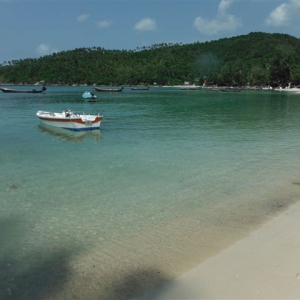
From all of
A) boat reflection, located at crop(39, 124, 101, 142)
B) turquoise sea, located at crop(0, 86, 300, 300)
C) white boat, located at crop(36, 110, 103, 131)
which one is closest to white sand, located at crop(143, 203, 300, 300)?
turquoise sea, located at crop(0, 86, 300, 300)

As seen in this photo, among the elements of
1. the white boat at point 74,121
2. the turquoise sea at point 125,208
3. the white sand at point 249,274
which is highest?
the white boat at point 74,121

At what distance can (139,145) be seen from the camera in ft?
70.1

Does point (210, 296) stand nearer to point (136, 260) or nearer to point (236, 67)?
point (136, 260)

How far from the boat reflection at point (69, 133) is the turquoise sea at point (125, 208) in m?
3.06

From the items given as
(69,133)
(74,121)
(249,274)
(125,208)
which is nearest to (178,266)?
(249,274)

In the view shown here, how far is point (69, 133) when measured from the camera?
2694 cm

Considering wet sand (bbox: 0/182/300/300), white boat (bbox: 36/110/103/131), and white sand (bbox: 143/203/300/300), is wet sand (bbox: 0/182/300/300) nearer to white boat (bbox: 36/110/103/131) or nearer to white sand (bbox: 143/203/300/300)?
white sand (bbox: 143/203/300/300)

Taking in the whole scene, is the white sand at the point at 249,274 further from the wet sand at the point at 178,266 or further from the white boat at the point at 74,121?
the white boat at the point at 74,121

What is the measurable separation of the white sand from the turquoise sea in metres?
0.34

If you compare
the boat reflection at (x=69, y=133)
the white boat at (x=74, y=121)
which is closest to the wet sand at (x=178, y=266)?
the boat reflection at (x=69, y=133)

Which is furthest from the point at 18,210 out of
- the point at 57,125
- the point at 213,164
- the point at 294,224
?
the point at 57,125

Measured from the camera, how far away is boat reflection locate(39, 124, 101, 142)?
2460cm

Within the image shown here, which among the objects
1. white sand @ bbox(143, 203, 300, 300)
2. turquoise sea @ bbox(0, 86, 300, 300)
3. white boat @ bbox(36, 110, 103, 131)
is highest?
white boat @ bbox(36, 110, 103, 131)

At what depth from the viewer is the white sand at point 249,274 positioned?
19.5ft
